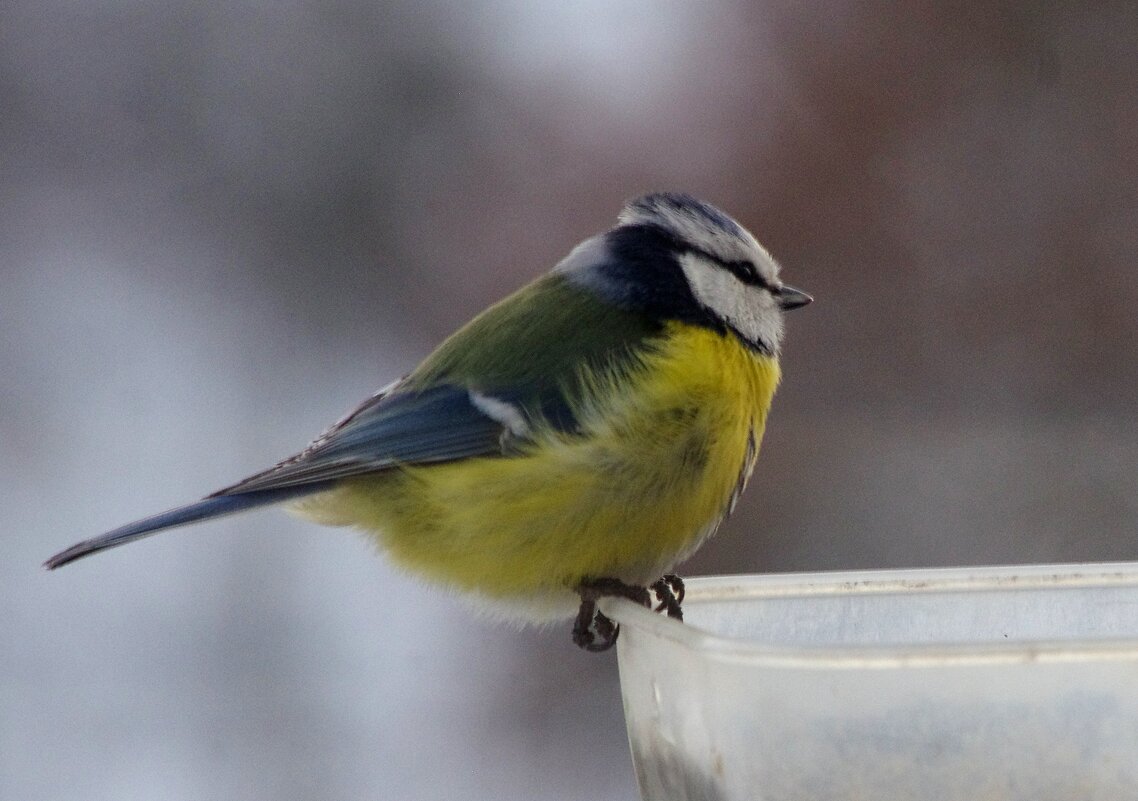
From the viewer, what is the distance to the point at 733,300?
1.25 meters

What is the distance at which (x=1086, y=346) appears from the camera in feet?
6.61

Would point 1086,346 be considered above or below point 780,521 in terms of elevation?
above

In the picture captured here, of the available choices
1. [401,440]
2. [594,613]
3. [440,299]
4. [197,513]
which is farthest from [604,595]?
[440,299]

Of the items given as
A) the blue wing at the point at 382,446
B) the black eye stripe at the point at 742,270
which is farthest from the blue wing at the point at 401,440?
the black eye stripe at the point at 742,270

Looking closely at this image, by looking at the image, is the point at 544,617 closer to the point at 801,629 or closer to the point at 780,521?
the point at 801,629

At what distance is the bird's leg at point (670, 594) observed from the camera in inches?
36.0

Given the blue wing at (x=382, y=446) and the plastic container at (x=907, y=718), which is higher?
the blue wing at (x=382, y=446)

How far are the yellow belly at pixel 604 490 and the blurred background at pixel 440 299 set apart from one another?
2.87 feet

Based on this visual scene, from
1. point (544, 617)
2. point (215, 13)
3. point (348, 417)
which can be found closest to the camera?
point (544, 617)

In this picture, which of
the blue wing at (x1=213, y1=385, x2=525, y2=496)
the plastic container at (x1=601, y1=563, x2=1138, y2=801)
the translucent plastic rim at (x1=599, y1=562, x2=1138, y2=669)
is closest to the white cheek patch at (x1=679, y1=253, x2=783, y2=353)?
the blue wing at (x1=213, y1=385, x2=525, y2=496)

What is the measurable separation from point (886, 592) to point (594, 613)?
0.97ft

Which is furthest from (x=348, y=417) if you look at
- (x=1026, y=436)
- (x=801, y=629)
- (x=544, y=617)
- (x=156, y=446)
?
(x=156, y=446)

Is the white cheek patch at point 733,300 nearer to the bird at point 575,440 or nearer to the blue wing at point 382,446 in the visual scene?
the bird at point 575,440

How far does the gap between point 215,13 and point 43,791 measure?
4.94 feet
